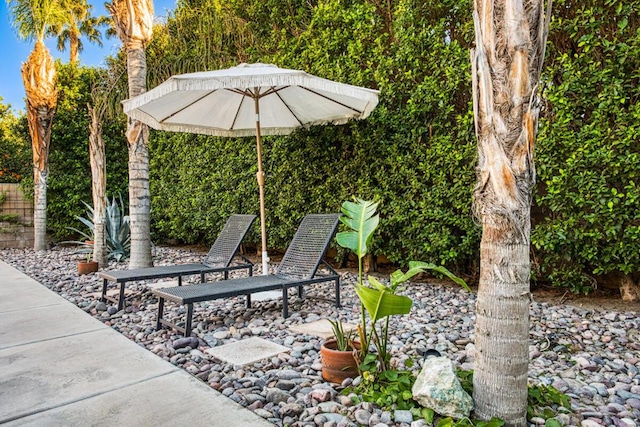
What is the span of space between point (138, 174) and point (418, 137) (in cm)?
411

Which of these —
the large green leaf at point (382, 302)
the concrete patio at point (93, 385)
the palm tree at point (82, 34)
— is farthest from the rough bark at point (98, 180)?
the palm tree at point (82, 34)

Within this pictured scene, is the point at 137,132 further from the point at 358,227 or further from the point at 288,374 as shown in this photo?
the point at 288,374

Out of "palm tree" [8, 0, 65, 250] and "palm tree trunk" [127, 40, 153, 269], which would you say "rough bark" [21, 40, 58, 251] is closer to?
"palm tree" [8, 0, 65, 250]

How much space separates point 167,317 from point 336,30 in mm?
4295

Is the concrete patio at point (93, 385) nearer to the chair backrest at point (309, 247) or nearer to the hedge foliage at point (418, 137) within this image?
the chair backrest at point (309, 247)

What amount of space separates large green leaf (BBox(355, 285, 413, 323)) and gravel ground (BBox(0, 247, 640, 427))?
490mm

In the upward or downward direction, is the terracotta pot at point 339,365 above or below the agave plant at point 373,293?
below

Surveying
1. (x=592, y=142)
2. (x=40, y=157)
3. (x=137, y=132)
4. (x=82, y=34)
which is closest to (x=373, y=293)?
(x=592, y=142)

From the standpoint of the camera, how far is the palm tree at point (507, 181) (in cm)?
187

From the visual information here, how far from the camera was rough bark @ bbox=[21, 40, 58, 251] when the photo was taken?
10094 millimetres

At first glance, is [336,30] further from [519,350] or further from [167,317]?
[519,350]

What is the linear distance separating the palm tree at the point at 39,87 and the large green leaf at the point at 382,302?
1067cm

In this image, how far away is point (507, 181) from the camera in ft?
6.19

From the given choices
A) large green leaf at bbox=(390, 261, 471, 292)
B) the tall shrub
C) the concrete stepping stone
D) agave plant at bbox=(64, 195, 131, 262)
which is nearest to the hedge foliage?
the tall shrub
